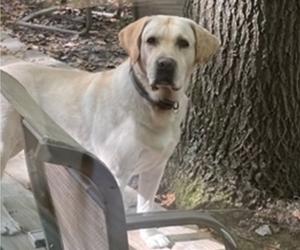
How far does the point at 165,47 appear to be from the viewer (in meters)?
1.30

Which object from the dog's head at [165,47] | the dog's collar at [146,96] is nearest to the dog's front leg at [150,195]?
the dog's collar at [146,96]

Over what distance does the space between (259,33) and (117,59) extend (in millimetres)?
474

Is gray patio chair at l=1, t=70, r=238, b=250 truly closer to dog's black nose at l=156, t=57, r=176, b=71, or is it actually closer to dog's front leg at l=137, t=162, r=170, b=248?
dog's black nose at l=156, t=57, r=176, b=71

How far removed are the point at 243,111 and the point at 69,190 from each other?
1074mm

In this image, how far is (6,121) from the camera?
4.51ft

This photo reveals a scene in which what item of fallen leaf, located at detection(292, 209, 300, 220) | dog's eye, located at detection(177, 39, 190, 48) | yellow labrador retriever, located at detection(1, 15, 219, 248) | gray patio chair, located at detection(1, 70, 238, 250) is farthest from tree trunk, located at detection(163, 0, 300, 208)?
gray patio chair, located at detection(1, 70, 238, 250)

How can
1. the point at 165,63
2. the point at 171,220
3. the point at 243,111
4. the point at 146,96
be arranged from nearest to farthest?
the point at 171,220 → the point at 165,63 → the point at 146,96 → the point at 243,111

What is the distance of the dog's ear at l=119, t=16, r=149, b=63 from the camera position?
4.34ft

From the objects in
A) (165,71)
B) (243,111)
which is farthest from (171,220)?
(243,111)

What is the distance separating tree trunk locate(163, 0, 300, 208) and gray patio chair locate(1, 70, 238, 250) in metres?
0.70

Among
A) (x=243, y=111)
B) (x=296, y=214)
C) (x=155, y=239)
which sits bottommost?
(x=296, y=214)

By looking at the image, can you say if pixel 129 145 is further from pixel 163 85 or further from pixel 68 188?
pixel 68 188

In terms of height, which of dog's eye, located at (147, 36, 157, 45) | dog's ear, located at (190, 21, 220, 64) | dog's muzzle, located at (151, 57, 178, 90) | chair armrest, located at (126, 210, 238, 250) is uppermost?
dog's eye, located at (147, 36, 157, 45)

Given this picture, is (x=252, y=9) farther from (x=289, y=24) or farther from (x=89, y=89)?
(x=89, y=89)
